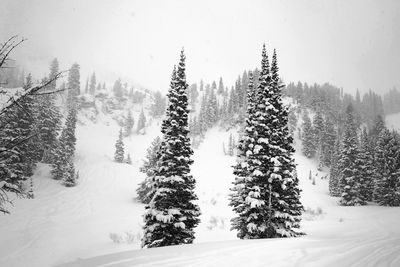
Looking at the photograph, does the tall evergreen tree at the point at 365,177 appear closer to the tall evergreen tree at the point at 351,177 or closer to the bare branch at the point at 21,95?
the tall evergreen tree at the point at 351,177

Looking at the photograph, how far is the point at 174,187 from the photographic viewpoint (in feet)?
49.9

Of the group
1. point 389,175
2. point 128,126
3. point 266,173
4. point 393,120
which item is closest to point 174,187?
point 266,173

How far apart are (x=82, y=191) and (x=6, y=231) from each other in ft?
58.5

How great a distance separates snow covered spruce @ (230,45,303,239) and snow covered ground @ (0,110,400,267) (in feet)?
9.71

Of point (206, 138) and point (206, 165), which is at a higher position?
point (206, 138)

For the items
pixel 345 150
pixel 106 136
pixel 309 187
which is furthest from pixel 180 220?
pixel 106 136

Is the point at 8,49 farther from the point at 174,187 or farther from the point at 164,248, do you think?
the point at 174,187

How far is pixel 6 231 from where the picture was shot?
21578mm

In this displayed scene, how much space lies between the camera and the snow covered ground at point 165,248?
245 inches

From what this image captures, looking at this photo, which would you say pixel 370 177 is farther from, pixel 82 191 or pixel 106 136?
pixel 106 136

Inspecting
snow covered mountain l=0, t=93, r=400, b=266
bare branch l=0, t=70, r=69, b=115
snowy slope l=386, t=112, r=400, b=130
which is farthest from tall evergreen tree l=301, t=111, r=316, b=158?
snowy slope l=386, t=112, r=400, b=130

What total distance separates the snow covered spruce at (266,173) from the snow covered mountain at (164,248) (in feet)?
7.42

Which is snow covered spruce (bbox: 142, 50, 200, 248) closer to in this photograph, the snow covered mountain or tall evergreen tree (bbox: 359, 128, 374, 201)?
the snow covered mountain

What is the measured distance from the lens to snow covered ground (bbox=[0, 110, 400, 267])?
623cm
